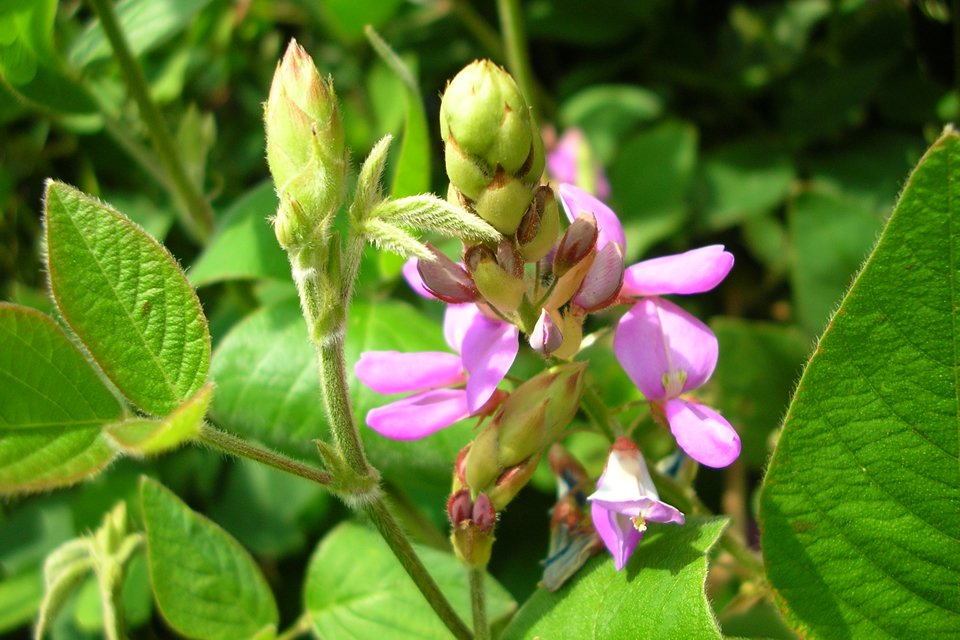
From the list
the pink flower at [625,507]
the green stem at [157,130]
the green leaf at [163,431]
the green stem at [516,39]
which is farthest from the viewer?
the green stem at [516,39]

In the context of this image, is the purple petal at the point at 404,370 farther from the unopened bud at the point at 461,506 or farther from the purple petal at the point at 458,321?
the unopened bud at the point at 461,506

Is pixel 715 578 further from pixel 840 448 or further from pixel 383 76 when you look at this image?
pixel 383 76

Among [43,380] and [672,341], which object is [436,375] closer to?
[672,341]

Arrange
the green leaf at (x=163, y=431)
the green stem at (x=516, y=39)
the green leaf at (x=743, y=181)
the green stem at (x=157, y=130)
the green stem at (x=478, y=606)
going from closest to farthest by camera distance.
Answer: the green leaf at (x=163, y=431) < the green stem at (x=478, y=606) < the green stem at (x=157, y=130) < the green stem at (x=516, y=39) < the green leaf at (x=743, y=181)

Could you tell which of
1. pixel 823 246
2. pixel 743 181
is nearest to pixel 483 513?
pixel 823 246

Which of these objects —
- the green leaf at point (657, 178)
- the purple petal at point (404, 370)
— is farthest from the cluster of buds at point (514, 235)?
the green leaf at point (657, 178)

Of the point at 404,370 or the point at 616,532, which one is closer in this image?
the point at 616,532

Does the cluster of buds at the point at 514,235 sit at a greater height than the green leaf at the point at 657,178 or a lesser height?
greater
